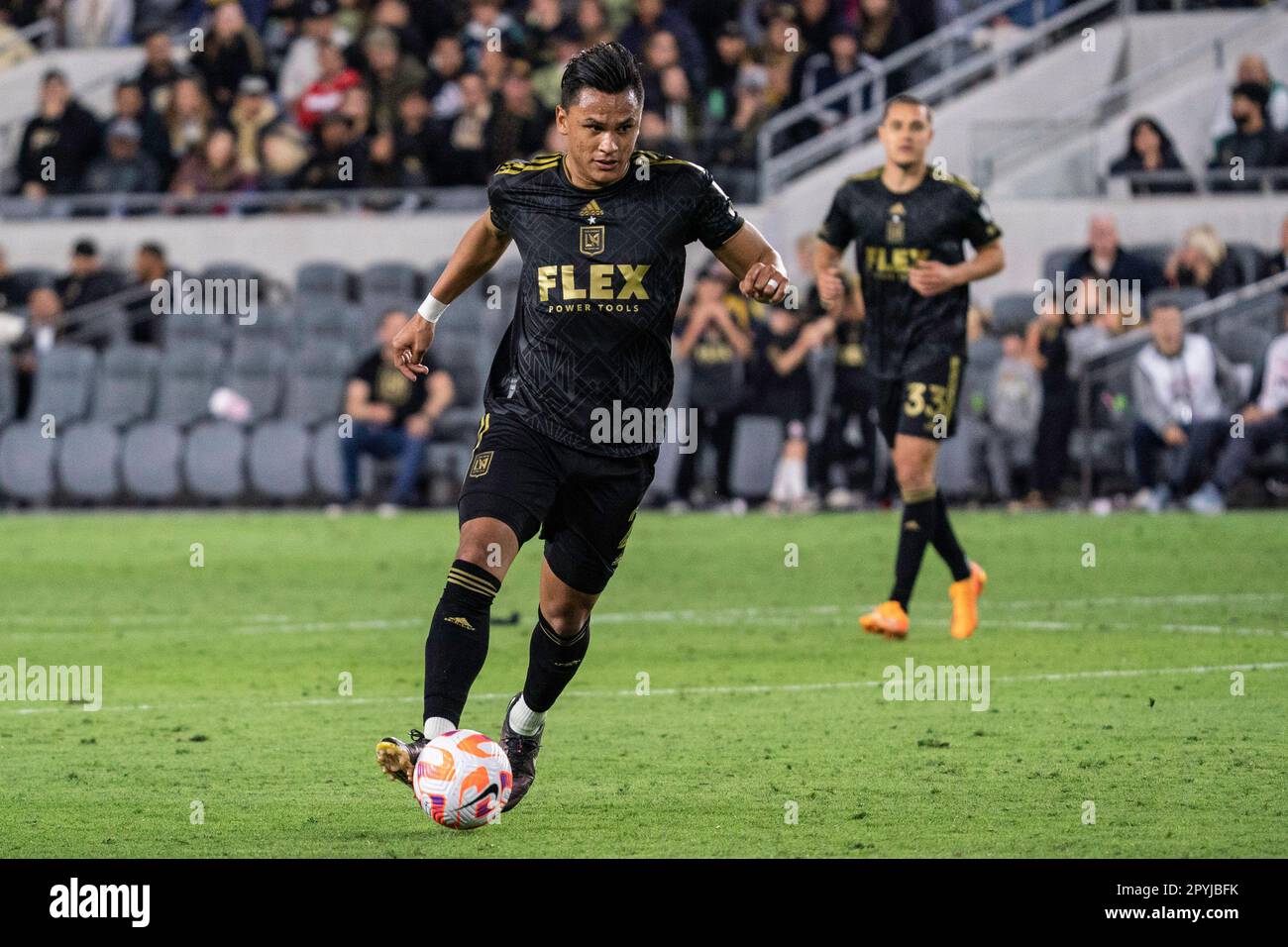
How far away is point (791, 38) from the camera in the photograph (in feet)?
80.4

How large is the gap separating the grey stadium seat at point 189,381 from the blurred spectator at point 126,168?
12.2ft

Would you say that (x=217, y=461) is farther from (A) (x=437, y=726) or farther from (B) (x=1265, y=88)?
(A) (x=437, y=726)

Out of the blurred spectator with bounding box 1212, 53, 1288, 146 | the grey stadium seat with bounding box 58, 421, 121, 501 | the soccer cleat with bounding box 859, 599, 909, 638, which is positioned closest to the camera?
the soccer cleat with bounding box 859, 599, 909, 638

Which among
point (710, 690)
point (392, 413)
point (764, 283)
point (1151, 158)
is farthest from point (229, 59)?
point (764, 283)

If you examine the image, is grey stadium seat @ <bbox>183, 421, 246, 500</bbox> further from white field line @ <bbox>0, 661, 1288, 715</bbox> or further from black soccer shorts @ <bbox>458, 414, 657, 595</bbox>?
black soccer shorts @ <bbox>458, 414, 657, 595</bbox>

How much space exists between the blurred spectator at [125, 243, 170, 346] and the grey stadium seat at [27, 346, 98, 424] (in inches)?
50.2

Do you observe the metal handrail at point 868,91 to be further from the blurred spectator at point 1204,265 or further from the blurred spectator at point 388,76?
the blurred spectator at point 388,76

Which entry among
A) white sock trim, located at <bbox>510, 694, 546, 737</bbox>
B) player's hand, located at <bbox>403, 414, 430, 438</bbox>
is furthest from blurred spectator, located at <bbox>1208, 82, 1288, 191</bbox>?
white sock trim, located at <bbox>510, 694, 546, 737</bbox>

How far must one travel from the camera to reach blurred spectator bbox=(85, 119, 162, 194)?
26359 millimetres

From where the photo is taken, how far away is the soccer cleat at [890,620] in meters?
11.8

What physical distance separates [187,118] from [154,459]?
18.4ft

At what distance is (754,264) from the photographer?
729cm

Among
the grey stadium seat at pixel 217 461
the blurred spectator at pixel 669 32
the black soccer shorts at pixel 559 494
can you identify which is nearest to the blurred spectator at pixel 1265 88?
A: the blurred spectator at pixel 669 32

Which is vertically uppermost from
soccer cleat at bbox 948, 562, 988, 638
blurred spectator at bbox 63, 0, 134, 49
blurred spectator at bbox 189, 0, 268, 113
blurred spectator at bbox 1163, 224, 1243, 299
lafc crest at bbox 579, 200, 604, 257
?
blurred spectator at bbox 63, 0, 134, 49
